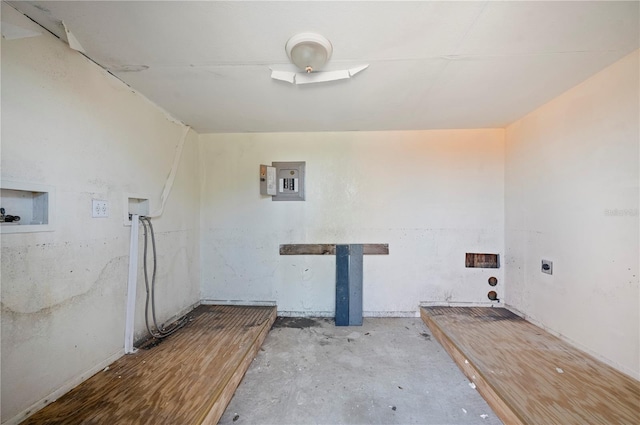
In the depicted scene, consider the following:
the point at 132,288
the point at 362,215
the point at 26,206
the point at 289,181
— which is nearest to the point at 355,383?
the point at 362,215

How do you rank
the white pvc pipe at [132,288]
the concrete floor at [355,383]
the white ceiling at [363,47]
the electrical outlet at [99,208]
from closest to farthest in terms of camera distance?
the white ceiling at [363,47]
the concrete floor at [355,383]
the electrical outlet at [99,208]
the white pvc pipe at [132,288]

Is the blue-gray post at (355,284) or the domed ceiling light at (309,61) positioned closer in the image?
the domed ceiling light at (309,61)

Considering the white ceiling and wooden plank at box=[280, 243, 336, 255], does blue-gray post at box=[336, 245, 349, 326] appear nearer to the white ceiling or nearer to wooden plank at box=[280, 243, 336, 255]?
wooden plank at box=[280, 243, 336, 255]

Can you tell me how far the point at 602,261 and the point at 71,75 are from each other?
3.82m

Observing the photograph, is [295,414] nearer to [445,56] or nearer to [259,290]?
[259,290]

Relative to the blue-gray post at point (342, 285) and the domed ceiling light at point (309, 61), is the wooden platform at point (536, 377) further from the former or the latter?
the domed ceiling light at point (309, 61)

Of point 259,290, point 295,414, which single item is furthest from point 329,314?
point 295,414

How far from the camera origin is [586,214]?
1887 mm

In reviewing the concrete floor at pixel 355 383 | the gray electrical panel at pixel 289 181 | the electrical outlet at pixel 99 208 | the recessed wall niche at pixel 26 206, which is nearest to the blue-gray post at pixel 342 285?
the concrete floor at pixel 355 383

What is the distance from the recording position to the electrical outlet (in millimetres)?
1650

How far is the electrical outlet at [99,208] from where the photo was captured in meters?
1.65

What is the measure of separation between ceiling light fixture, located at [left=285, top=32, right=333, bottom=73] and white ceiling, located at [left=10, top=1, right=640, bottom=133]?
1.6 inches

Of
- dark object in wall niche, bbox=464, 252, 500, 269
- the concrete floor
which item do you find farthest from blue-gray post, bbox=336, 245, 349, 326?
dark object in wall niche, bbox=464, 252, 500, 269

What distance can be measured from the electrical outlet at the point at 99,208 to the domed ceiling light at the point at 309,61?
1.52 meters
